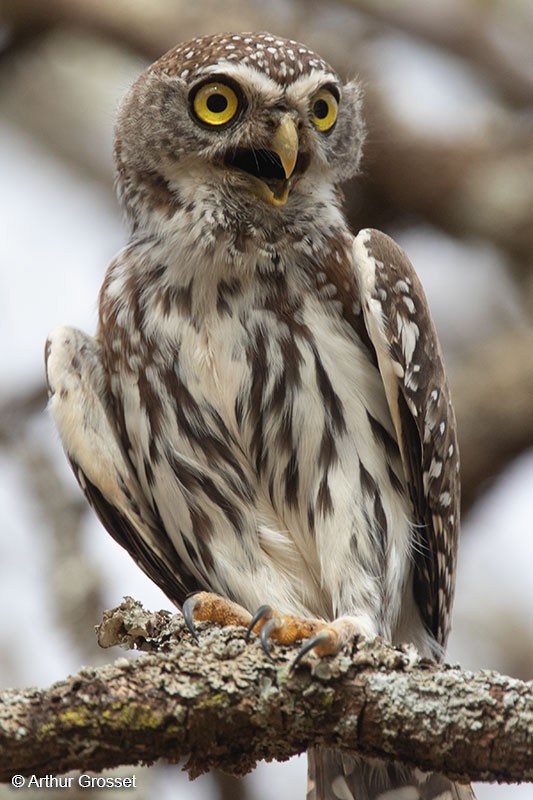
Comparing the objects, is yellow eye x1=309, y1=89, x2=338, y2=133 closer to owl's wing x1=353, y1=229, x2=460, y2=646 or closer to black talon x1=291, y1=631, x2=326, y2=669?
owl's wing x1=353, y1=229, x2=460, y2=646

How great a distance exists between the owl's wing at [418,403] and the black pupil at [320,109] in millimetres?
542

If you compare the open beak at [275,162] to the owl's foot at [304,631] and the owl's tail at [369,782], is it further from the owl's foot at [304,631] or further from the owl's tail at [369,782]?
A: the owl's tail at [369,782]

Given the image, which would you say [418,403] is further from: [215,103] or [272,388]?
[215,103]

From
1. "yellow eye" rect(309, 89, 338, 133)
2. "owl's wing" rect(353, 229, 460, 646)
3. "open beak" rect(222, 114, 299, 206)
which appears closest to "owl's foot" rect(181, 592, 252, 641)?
"owl's wing" rect(353, 229, 460, 646)

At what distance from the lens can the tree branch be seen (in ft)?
10.2

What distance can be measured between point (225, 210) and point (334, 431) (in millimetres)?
973

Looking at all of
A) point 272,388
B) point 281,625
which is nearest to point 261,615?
point 281,625

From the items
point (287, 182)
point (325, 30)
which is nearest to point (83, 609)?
point (287, 182)

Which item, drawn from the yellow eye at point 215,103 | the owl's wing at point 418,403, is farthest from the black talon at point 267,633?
the yellow eye at point 215,103

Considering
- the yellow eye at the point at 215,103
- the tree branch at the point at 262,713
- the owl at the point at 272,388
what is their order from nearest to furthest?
the tree branch at the point at 262,713
the owl at the point at 272,388
the yellow eye at the point at 215,103

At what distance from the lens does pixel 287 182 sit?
15.1 feet

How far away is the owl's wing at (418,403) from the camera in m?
4.56

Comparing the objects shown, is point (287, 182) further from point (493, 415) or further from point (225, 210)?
point (493, 415)

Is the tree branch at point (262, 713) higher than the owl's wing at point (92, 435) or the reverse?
the reverse
